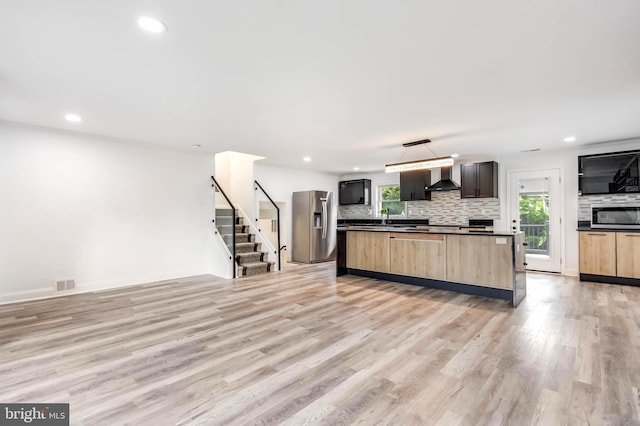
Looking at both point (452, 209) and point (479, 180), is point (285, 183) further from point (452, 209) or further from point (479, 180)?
point (479, 180)

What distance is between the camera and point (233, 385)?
2158 millimetres

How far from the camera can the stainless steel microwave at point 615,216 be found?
17.0ft

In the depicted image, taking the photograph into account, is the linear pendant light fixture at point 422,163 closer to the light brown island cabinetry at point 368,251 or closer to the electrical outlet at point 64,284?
the light brown island cabinetry at point 368,251

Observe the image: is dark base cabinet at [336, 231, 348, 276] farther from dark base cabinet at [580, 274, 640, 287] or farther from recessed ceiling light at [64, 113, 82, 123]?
recessed ceiling light at [64, 113, 82, 123]

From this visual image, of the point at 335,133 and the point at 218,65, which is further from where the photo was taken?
the point at 335,133

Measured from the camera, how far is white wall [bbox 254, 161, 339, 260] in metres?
7.77

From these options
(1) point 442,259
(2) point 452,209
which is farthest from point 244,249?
(2) point 452,209

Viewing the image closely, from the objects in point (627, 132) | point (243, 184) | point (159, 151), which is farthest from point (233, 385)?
point (627, 132)

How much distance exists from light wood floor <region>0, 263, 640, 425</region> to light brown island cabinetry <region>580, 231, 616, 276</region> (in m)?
1.08

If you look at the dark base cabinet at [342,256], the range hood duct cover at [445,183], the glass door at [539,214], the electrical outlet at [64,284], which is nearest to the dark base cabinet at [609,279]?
the glass door at [539,214]

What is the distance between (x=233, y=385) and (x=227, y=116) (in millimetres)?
3050

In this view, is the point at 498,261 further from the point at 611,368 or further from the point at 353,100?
the point at 353,100

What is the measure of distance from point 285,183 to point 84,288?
4803mm

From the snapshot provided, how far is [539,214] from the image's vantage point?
6.24 meters
